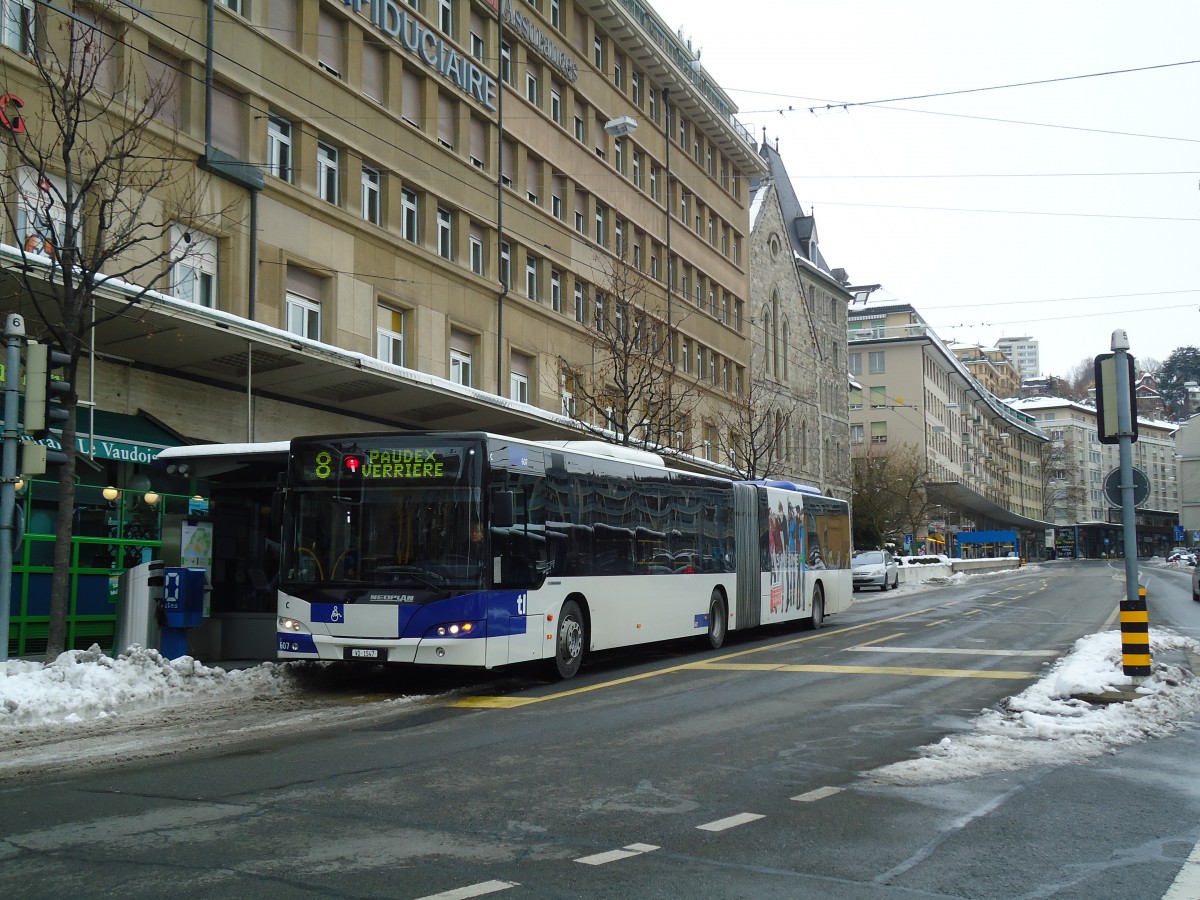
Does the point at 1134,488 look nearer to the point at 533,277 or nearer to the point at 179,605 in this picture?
the point at 179,605

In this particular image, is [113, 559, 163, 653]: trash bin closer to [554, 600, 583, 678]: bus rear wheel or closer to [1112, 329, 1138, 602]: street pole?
[554, 600, 583, 678]: bus rear wheel

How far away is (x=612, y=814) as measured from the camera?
7.05 metres

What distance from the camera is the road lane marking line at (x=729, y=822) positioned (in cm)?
671

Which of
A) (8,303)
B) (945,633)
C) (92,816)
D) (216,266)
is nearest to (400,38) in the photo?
(216,266)

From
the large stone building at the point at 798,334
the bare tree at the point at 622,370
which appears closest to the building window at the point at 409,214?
the bare tree at the point at 622,370

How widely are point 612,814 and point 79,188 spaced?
13.0 meters

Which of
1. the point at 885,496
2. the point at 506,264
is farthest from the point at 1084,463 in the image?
the point at 506,264

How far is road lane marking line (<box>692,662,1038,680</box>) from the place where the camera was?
14891 millimetres

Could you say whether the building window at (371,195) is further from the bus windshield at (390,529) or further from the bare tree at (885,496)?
the bare tree at (885,496)

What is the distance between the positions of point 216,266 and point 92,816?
17.7 meters

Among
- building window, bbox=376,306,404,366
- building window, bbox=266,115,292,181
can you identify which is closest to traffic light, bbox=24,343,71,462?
building window, bbox=266,115,292,181

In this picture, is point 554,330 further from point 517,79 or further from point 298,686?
point 298,686

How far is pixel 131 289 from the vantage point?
1551cm

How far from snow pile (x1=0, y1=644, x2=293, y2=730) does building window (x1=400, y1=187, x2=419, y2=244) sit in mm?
17164
